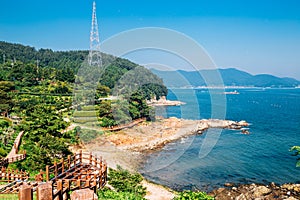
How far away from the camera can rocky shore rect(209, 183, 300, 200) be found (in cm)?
1393

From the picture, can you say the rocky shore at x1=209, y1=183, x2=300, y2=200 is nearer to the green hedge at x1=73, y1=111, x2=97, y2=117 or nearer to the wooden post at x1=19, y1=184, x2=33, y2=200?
the wooden post at x1=19, y1=184, x2=33, y2=200

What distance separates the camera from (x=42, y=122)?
12.6 metres

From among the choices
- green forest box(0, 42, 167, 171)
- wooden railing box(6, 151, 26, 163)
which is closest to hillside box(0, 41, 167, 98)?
green forest box(0, 42, 167, 171)

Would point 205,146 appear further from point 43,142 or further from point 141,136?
point 43,142

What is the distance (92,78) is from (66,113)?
487 centimetres

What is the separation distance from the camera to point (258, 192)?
14164 mm

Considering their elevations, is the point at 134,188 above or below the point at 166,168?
above

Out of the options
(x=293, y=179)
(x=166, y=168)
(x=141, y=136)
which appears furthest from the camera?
(x=141, y=136)

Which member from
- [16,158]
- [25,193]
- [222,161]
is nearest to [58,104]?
[16,158]

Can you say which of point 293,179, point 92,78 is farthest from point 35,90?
point 293,179

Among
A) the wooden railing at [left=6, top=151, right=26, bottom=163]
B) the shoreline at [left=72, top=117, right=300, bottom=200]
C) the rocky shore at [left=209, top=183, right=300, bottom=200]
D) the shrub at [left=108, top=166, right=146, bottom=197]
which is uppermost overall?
the wooden railing at [left=6, top=151, right=26, bottom=163]

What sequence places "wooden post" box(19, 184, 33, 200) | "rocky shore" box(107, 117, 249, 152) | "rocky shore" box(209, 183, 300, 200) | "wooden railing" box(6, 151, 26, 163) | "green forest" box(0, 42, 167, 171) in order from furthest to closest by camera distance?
"rocky shore" box(107, 117, 249, 152) → "rocky shore" box(209, 183, 300, 200) → "wooden railing" box(6, 151, 26, 163) → "green forest" box(0, 42, 167, 171) → "wooden post" box(19, 184, 33, 200)

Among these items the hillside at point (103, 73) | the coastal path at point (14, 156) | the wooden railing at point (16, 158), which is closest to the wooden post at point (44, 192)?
the coastal path at point (14, 156)

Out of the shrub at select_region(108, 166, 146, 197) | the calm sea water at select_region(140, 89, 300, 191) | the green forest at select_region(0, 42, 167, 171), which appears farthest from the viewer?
the calm sea water at select_region(140, 89, 300, 191)
